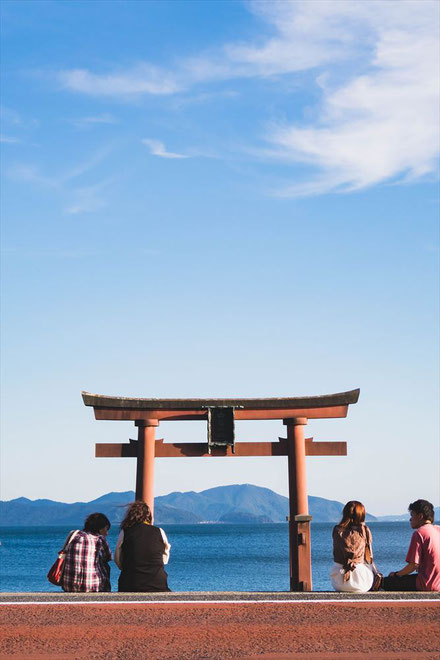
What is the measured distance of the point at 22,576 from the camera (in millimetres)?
67938

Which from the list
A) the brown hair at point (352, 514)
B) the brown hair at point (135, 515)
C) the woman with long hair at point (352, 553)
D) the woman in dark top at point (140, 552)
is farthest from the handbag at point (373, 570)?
the brown hair at point (135, 515)

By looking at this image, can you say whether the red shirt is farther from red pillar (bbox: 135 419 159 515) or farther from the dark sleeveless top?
red pillar (bbox: 135 419 159 515)

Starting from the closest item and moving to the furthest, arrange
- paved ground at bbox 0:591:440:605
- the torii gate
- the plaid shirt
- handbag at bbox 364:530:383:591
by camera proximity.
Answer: paved ground at bbox 0:591:440:605 → the plaid shirt → handbag at bbox 364:530:383:591 → the torii gate

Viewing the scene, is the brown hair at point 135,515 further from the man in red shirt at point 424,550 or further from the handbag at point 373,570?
the man in red shirt at point 424,550

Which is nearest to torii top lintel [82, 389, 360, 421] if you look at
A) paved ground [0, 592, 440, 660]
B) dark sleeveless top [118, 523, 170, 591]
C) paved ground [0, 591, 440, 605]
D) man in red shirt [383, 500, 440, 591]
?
man in red shirt [383, 500, 440, 591]

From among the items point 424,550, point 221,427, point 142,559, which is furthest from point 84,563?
point 221,427

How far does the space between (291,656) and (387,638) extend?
861 mm

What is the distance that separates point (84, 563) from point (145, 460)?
467cm

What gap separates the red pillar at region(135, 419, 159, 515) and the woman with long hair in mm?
4955

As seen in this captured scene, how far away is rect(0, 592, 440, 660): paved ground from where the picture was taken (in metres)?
5.20

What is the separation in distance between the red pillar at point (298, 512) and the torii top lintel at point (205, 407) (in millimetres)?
231

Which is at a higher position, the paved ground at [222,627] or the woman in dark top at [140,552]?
the woman in dark top at [140,552]

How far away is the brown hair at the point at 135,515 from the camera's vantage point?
706cm

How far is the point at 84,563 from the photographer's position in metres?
7.28
